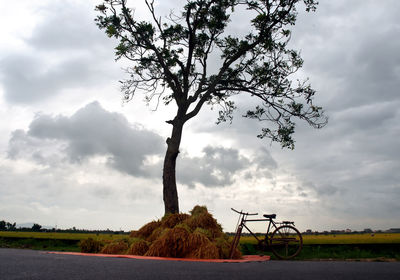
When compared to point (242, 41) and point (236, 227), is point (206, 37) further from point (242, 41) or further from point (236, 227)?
point (236, 227)

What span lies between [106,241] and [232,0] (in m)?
11.7

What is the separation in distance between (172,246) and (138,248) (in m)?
1.16

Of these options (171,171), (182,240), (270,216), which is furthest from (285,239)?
(171,171)

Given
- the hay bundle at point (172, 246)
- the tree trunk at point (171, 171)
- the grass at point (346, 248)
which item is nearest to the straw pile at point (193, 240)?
the hay bundle at point (172, 246)

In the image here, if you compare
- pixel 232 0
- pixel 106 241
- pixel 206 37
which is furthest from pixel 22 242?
pixel 232 0

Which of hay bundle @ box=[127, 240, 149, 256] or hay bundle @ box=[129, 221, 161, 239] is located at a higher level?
hay bundle @ box=[129, 221, 161, 239]

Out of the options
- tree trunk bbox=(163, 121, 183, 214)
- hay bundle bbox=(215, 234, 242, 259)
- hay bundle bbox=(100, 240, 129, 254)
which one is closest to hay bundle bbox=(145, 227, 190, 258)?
hay bundle bbox=(215, 234, 242, 259)

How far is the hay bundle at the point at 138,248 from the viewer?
9.33 metres

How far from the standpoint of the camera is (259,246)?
32.8ft

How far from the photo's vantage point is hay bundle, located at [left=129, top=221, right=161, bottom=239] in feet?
35.6

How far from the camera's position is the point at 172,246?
28.7 ft

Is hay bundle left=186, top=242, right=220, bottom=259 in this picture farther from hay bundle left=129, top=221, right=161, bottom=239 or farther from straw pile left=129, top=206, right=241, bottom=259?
hay bundle left=129, top=221, right=161, bottom=239

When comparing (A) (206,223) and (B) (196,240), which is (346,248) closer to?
(A) (206,223)

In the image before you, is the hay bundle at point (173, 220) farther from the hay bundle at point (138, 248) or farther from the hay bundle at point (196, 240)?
the hay bundle at point (196, 240)
